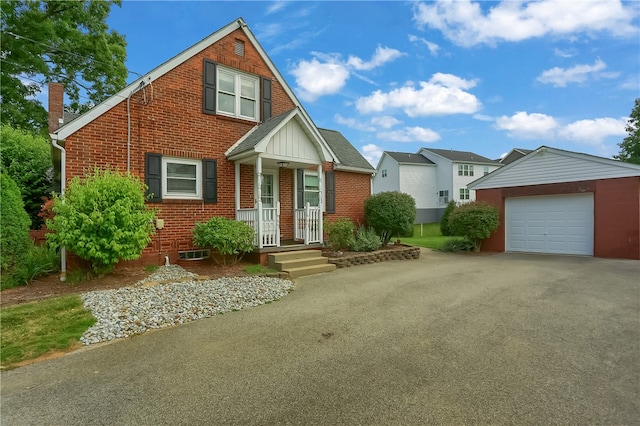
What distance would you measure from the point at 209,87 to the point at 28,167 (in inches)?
294

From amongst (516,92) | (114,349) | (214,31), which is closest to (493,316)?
(114,349)

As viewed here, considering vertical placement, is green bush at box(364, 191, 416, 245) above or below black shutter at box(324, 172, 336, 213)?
below

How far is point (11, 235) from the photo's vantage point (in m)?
7.04

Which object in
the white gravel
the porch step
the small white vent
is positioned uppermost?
the small white vent

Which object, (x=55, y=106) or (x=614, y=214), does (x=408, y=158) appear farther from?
(x=55, y=106)

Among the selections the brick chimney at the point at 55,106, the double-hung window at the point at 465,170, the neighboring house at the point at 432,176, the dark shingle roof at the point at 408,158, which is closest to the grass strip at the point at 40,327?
the brick chimney at the point at 55,106

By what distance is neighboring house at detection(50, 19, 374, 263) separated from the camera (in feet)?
27.8

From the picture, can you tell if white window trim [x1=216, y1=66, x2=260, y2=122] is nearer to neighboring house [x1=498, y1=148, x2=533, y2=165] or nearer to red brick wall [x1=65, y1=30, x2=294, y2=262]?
red brick wall [x1=65, y1=30, x2=294, y2=262]

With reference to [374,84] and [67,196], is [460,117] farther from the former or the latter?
[67,196]

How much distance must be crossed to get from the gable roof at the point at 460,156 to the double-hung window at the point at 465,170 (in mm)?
546

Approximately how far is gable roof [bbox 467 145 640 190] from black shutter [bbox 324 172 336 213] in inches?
315

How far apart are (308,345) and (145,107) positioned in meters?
8.27

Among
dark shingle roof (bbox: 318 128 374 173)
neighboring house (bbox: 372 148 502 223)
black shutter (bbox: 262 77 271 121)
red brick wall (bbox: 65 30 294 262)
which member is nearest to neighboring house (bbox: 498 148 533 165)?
neighboring house (bbox: 372 148 502 223)

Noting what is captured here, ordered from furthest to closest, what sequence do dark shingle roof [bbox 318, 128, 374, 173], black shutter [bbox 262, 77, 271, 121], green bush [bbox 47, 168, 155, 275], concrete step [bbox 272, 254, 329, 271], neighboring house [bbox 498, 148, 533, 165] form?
neighboring house [bbox 498, 148, 533, 165] < dark shingle roof [bbox 318, 128, 374, 173] < black shutter [bbox 262, 77, 271, 121] < concrete step [bbox 272, 254, 329, 271] < green bush [bbox 47, 168, 155, 275]
